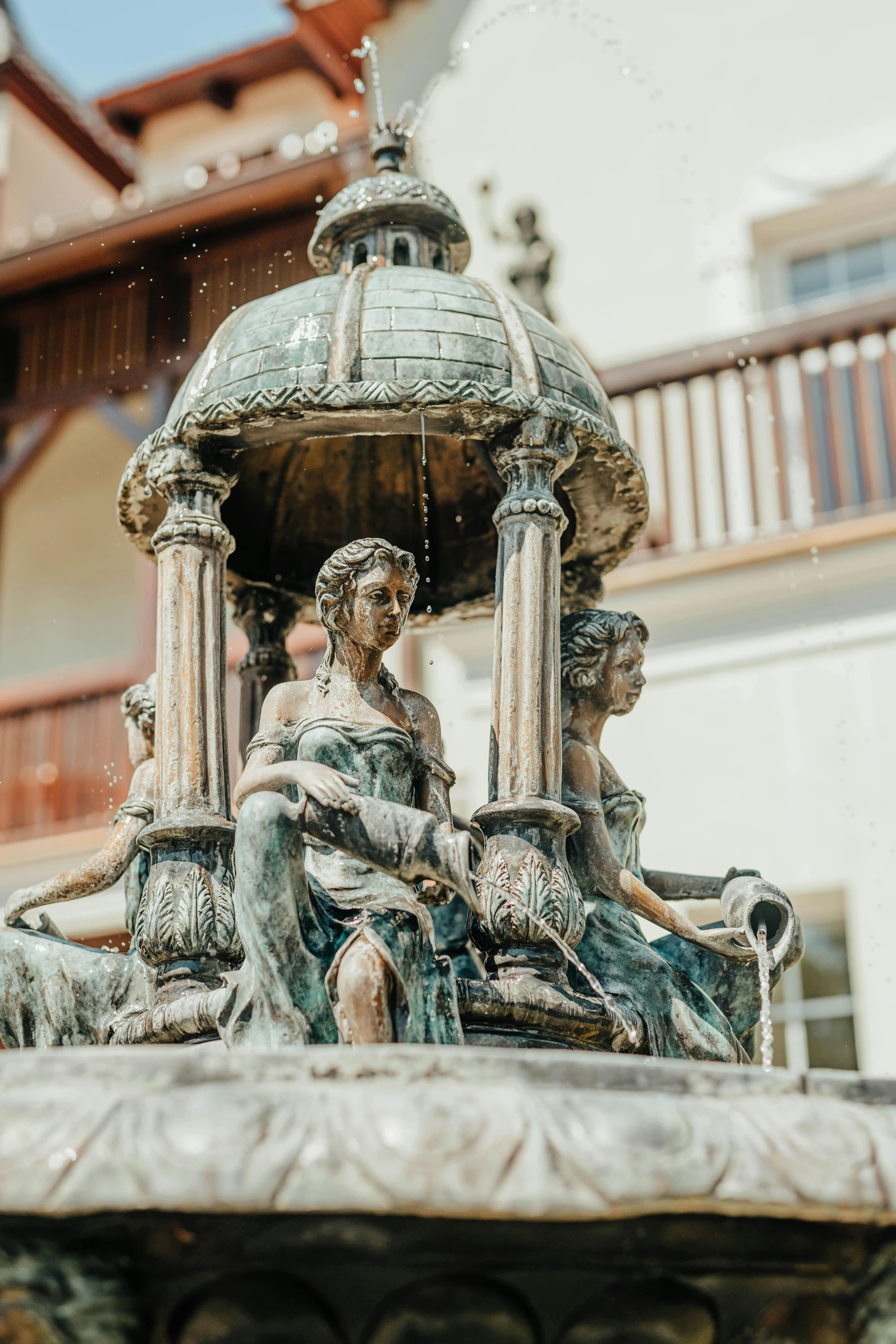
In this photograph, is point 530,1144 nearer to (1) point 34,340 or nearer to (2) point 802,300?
(2) point 802,300

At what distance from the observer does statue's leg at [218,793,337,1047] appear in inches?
170

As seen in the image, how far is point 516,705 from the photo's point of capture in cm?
517

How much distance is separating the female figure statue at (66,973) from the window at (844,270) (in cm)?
958

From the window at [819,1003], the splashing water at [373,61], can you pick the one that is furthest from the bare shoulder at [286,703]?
the splashing water at [373,61]

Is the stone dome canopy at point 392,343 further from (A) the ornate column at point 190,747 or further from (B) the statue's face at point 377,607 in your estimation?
(B) the statue's face at point 377,607

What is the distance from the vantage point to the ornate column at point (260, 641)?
6383 mm

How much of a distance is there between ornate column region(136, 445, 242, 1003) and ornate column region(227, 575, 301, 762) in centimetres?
97

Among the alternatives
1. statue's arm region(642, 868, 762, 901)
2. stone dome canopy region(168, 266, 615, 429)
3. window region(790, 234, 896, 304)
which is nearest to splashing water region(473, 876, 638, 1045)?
statue's arm region(642, 868, 762, 901)

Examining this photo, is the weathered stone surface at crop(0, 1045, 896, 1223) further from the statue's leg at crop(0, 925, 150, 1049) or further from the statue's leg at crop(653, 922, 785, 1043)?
the statue's leg at crop(653, 922, 785, 1043)

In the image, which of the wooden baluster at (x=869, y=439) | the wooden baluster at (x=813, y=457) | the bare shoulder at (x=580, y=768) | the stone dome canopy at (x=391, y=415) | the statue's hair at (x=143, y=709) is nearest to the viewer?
the stone dome canopy at (x=391, y=415)

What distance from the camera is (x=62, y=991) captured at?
5254mm

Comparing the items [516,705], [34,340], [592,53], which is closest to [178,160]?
[34,340]

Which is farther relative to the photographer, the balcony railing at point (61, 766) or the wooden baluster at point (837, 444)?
the balcony railing at point (61, 766)

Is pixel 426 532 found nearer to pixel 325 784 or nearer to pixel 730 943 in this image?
pixel 730 943
